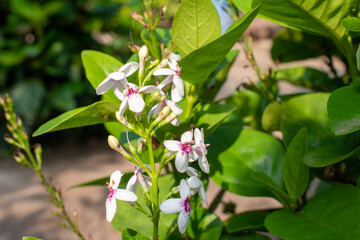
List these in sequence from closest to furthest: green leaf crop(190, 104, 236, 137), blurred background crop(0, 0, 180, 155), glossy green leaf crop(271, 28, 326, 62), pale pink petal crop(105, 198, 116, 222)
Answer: pale pink petal crop(105, 198, 116, 222)
green leaf crop(190, 104, 236, 137)
glossy green leaf crop(271, 28, 326, 62)
blurred background crop(0, 0, 180, 155)

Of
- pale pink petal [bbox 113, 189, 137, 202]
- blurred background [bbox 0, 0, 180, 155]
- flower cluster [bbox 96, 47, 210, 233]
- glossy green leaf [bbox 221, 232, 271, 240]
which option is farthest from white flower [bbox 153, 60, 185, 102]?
blurred background [bbox 0, 0, 180, 155]

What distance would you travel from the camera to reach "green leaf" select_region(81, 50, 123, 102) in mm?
492

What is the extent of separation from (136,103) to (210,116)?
145mm

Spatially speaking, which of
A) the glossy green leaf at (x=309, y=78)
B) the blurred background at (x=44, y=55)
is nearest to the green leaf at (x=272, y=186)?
the glossy green leaf at (x=309, y=78)

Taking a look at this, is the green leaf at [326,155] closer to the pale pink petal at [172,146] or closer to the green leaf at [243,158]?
the green leaf at [243,158]

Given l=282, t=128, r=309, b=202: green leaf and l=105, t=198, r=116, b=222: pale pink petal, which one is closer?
l=105, t=198, r=116, b=222: pale pink petal

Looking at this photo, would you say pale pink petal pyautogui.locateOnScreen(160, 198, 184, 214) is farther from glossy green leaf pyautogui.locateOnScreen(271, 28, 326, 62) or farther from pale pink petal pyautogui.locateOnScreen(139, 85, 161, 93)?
glossy green leaf pyautogui.locateOnScreen(271, 28, 326, 62)

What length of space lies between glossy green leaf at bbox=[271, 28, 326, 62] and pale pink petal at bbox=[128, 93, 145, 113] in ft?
1.34

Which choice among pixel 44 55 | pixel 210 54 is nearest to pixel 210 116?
pixel 210 54

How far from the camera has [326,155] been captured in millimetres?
488

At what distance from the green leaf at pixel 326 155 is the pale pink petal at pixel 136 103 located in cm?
22

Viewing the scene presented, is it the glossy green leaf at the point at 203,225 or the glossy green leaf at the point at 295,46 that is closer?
the glossy green leaf at the point at 203,225

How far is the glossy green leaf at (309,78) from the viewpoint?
727 mm

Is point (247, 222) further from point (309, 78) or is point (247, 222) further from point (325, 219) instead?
point (309, 78)
